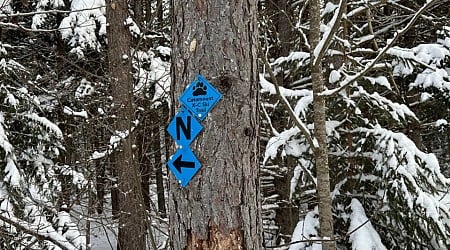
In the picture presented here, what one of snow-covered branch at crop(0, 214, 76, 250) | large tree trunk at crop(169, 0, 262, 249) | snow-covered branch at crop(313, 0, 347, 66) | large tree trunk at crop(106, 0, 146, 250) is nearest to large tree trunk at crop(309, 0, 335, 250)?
snow-covered branch at crop(313, 0, 347, 66)

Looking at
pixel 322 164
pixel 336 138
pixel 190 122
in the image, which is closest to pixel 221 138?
pixel 190 122

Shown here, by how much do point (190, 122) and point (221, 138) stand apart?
0.41 feet

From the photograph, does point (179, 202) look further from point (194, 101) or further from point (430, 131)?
point (430, 131)

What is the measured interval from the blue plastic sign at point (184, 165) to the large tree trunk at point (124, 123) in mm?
2728

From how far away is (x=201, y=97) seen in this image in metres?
1.64

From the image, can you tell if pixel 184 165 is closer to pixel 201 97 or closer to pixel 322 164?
pixel 201 97

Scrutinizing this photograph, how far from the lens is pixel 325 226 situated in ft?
11.9

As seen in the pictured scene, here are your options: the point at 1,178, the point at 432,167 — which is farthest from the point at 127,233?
the point at 432,167

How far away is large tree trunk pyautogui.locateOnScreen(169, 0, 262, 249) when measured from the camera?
1607 mm

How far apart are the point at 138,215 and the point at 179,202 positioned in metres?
3.67

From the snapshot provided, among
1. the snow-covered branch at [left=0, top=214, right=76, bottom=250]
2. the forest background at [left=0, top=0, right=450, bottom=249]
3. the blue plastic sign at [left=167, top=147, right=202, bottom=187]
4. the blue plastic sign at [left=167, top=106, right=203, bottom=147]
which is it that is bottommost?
the blue plastic sign at [left=167, top=147, right=202, bottom=187]

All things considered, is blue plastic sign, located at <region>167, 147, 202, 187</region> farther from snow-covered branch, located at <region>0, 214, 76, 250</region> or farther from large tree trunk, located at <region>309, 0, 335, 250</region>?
snow-covered branch, located at <region>0, 214, 76, 250</region>

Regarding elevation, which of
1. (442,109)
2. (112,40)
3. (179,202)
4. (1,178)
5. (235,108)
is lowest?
(179,202)

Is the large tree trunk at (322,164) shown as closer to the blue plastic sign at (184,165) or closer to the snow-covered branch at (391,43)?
the snow-covered branch at (391,43)
